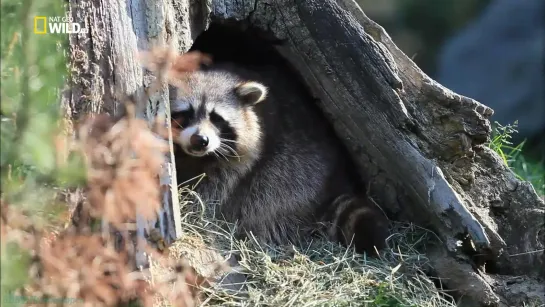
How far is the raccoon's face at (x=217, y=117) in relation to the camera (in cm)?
418

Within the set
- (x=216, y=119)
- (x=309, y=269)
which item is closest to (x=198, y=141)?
(x=216, y=119)

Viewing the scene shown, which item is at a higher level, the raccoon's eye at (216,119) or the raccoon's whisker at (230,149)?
the raccoon's eye at (216,119)

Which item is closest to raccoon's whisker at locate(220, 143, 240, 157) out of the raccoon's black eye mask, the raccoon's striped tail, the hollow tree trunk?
the raccoon's black eye mask

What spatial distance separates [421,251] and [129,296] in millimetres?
2018

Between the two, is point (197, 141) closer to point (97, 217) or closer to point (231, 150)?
point (231, 150)

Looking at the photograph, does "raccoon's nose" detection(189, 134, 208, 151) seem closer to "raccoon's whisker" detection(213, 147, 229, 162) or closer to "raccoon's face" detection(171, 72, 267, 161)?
"raccoon's face" detection(171, 72, 267, 161)

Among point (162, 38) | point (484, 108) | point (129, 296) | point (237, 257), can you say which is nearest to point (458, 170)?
point (484, 108)

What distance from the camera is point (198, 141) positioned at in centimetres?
412

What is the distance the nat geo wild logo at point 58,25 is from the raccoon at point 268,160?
3.08ft

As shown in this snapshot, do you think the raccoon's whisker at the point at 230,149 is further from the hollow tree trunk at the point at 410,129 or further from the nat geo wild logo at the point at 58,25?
the nat geo wild logo at the point at 58,25

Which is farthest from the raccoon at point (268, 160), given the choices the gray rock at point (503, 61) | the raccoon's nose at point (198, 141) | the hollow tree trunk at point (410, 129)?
the gray rock at point (503, 61)

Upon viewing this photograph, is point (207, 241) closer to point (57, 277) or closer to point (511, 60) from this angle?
point (57, 277)

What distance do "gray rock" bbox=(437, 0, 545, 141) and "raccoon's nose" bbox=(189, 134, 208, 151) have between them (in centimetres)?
618

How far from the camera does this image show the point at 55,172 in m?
2.33
